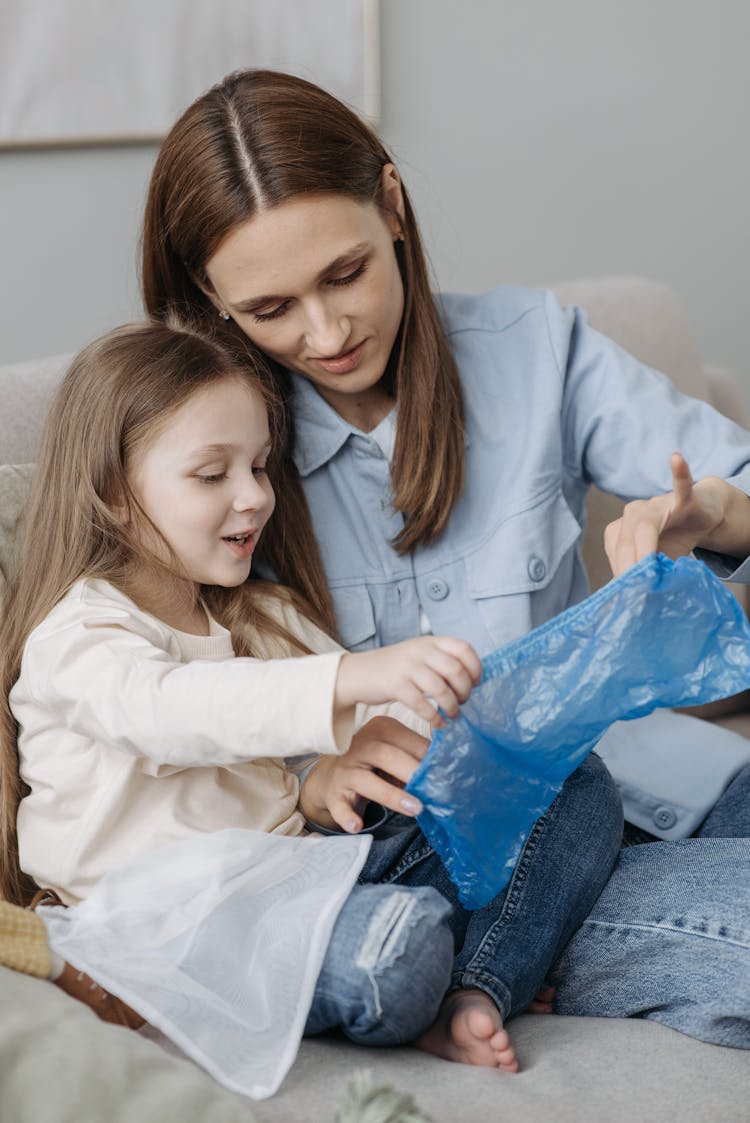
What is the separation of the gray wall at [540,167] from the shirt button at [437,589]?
0.94 meters

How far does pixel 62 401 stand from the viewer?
1.36m

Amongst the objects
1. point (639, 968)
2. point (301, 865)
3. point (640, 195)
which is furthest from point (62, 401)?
point (640, 195)

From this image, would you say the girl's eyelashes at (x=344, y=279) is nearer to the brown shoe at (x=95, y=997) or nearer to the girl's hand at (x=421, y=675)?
the girl's hand at (x=421, y=675)

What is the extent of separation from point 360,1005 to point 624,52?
2163mm

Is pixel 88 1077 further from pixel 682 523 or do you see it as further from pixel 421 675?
pixel 682 523

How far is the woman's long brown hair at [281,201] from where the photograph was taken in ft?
4.39

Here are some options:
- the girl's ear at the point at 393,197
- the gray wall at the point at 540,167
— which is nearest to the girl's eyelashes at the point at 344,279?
the girl's ear at the point at 393,197

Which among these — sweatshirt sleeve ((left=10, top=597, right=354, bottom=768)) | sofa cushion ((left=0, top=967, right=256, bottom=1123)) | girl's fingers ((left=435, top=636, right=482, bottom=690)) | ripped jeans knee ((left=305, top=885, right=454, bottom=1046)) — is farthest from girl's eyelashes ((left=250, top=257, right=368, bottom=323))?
sofa cushion ((left=0, top=967, right=256, bottom=1123))

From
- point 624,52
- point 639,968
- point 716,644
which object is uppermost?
point 624,52

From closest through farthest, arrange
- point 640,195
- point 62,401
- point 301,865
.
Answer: point 301,865, point 62,401, point 640,195

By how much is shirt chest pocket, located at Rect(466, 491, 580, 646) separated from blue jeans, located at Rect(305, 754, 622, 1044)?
0.69ft

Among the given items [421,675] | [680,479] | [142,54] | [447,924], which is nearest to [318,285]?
[680,479]

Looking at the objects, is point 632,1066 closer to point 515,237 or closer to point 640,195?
point 515,237

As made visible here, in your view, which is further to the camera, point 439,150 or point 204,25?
point 439,150
